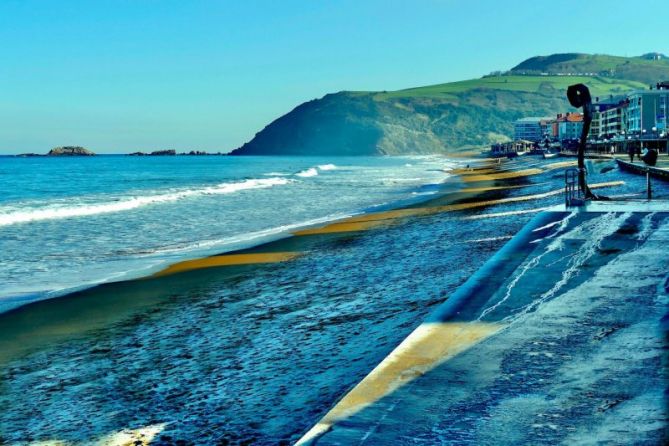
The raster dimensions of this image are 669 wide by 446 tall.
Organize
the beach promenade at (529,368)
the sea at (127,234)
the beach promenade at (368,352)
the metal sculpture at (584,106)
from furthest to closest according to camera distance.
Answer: the metal sculpture at (584,106) < the sea at (127,234) < the beach promenade at (368,352) < the beach promenade at (529,368)

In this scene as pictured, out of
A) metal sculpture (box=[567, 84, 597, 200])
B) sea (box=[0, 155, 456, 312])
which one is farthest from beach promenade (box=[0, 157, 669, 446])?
metal sculpture (box=[567, 84, 597, 200])

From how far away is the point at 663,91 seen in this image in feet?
425

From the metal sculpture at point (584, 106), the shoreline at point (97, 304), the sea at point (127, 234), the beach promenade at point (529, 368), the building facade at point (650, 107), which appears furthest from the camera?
the building facade at point (650, 107)

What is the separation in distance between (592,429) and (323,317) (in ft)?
17.1

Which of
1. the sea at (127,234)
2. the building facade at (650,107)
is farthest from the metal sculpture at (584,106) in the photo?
the building facade at (650,107)

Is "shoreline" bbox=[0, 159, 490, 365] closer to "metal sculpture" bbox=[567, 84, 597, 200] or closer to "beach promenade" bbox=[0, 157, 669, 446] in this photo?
"beach promenade" bbox=[0, 157, 669, 446]

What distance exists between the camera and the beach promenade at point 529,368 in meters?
4.32

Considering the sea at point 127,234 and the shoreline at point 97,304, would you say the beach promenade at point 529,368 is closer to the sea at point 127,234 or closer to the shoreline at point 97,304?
the shoreline at point 97,304

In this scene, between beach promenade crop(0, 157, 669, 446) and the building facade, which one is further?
the building facade

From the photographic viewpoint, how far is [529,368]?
5.46 m

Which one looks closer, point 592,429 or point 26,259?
point 592,429

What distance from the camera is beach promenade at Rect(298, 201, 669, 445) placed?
432 cm

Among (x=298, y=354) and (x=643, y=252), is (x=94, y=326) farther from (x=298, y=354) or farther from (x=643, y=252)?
(x=643, y=252)

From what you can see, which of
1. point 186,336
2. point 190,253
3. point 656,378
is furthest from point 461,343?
point 190,253
